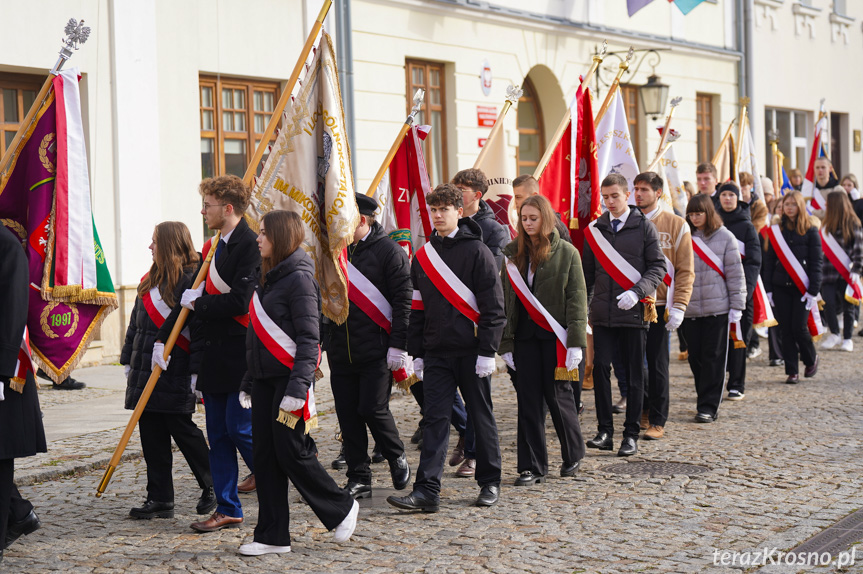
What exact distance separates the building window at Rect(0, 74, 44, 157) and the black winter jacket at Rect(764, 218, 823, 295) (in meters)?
8.16

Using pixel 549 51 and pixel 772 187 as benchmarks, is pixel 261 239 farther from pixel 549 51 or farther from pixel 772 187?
pixel 549 51

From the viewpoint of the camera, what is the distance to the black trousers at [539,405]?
7.15 m

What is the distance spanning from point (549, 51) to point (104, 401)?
10.9 m

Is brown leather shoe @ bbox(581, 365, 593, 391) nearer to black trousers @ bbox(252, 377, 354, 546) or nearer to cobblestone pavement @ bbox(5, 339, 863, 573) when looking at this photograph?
cobblestone pavement @ bbox(5, 339, 863, 573)

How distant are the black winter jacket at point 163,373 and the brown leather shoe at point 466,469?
189 cm

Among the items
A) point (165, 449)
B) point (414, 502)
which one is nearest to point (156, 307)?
point (165, 449)

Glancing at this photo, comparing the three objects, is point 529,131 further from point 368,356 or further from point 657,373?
point 368,356

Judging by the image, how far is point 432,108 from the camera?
17.0m

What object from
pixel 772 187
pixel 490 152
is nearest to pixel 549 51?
pixel 772 187

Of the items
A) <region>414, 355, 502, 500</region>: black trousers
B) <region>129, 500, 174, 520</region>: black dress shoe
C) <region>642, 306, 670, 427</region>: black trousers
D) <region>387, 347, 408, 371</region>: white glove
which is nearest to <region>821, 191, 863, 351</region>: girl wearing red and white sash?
<region>642, 306, 670, 427</region>: black trousers

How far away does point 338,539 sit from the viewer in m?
5.77

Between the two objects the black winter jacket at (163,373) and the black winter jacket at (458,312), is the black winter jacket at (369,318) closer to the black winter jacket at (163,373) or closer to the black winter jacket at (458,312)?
the black winter jacket at (458,312)

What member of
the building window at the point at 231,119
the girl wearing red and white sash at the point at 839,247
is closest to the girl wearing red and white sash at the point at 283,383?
the building window at the point at 231,119

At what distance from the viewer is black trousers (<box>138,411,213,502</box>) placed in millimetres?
6441
